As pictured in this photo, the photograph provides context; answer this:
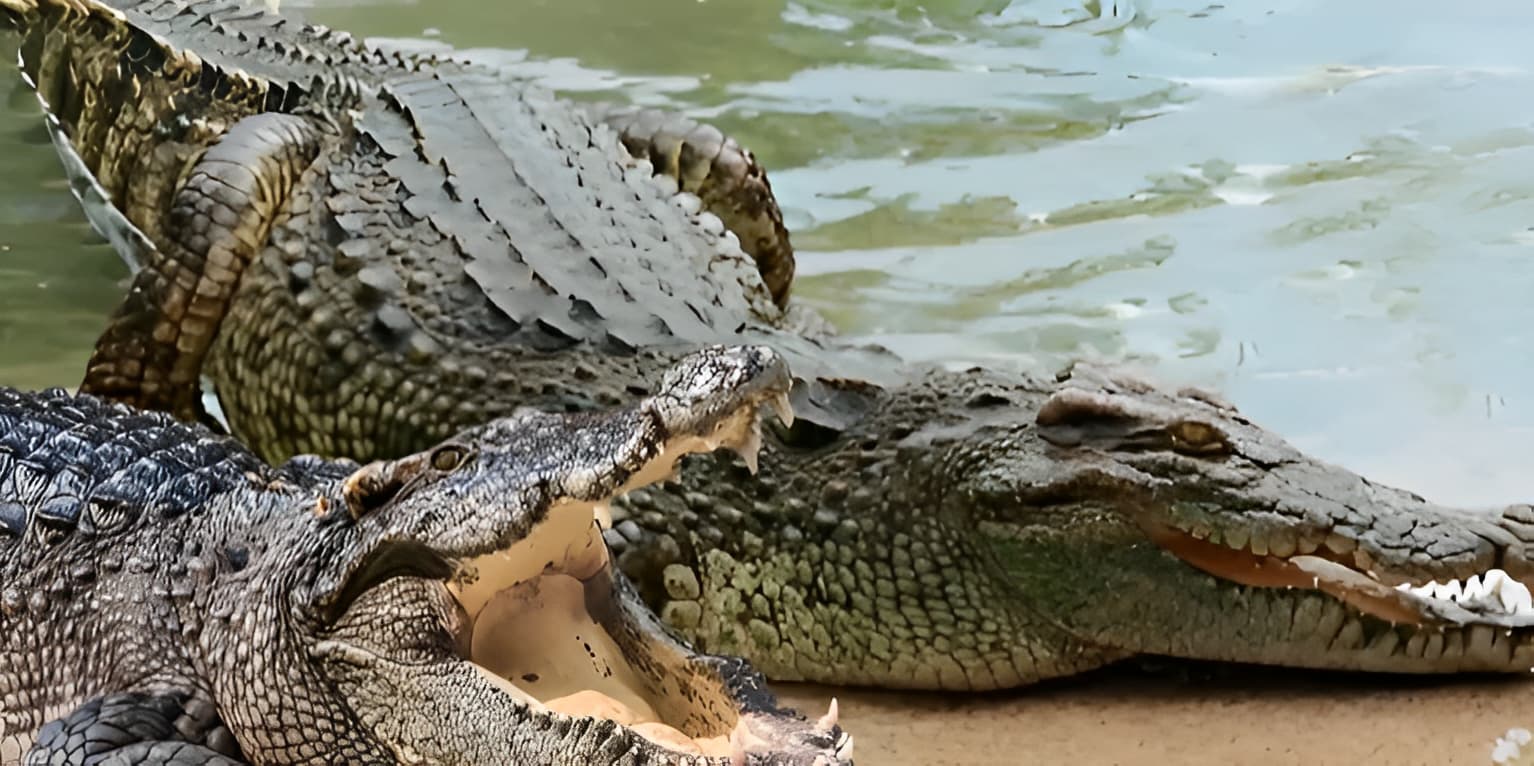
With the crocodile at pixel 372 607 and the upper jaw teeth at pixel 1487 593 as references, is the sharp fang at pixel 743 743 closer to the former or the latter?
the crocodile at pixel 372 607

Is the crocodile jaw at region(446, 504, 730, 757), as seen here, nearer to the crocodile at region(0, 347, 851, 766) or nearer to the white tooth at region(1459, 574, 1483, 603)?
the crocodile at region(0, 347, 851, 766)

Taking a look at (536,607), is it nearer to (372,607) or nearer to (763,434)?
(372,607)

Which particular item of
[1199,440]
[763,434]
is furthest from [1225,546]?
[763,434]

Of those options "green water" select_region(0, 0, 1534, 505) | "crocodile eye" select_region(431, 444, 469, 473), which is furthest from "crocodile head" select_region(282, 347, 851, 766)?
"green water" select_region(0, 0, 1534, 505)

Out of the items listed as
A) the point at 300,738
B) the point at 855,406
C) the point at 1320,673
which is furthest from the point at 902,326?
the point at 300,738

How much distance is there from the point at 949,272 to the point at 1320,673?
2.53m

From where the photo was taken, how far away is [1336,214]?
19.5ft

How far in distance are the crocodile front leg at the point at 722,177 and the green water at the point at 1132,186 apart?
0.25 meters

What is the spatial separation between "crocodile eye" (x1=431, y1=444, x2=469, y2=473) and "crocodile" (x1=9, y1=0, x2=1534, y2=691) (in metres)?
1.27

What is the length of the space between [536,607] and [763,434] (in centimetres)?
119

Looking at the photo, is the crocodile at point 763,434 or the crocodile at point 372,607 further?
the crocodile at point 763,434

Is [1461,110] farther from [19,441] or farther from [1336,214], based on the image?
[19,441]

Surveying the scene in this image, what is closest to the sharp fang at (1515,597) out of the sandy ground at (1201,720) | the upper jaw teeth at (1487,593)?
the upper jaw teeth at (1487,593)

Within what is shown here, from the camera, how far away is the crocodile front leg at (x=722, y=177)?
5.05 m
